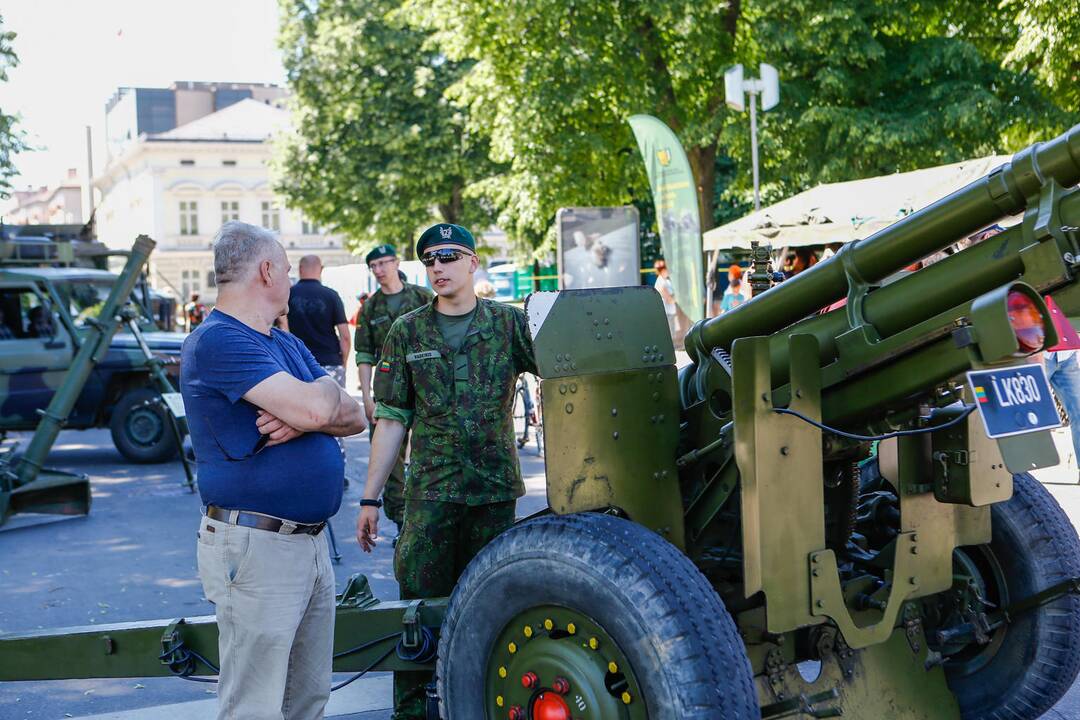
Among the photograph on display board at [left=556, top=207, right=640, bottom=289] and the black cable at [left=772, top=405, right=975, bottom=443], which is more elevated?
the photograph on display board at [left=556, top=207, right=640, bottom=289]

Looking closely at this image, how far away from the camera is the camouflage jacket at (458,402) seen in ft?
14.2

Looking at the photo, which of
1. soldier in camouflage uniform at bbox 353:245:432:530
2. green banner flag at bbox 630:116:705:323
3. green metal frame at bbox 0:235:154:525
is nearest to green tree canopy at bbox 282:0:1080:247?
green banner flag at bbox 630:116:705:323

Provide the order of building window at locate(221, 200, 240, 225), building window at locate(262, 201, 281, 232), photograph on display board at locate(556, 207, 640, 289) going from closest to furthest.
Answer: photograph on display board at locate(556, 207, 640, 289) → building window at locate(221, 200, 240, 225) → building window at locate(262, 201, 281, 232)

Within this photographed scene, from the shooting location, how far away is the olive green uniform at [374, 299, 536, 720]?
14.1ft

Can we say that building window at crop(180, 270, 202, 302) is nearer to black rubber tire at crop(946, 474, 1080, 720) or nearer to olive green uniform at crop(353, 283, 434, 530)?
olive green uniform at crop(353, 283, 434, 530)

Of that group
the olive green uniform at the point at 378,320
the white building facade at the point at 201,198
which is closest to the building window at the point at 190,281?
the white building facade at the point at 201,198

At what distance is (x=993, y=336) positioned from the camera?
2910 mm

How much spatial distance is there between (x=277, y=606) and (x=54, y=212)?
126266 millimetres

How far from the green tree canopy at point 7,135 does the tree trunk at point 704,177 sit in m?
13.5

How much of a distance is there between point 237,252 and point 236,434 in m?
0.51

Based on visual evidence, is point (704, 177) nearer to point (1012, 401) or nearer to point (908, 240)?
point (908, 240)

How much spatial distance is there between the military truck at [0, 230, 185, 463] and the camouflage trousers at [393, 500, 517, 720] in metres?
8.51

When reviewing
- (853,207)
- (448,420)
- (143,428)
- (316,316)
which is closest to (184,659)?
(448,420)

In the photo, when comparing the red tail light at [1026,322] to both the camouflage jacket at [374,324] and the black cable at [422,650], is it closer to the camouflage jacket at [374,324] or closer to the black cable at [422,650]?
the black cable at [422,650]
